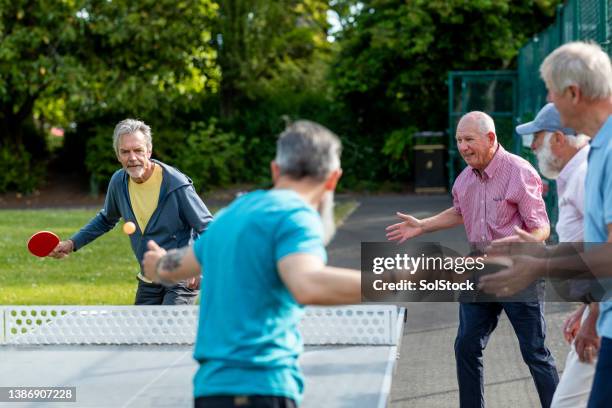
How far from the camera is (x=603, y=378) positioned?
3.89m

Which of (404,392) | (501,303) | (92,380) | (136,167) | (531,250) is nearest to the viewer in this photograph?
(531,250)

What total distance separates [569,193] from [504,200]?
53.4 inches

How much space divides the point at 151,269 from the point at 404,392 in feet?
13.4

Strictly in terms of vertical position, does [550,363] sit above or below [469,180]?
below

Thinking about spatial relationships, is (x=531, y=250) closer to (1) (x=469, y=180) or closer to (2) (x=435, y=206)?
(1) (x=469, y=180)

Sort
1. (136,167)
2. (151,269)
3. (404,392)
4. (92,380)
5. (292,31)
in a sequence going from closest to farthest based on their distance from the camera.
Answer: (151,269), (92,380), (136,167), (404,392), (292,31)

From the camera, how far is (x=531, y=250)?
460 centimetres

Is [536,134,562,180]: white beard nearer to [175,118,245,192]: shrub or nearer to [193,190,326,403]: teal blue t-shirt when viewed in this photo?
[193,190,326,403]: teal blue t-shirt

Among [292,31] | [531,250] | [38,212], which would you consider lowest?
[38,212]

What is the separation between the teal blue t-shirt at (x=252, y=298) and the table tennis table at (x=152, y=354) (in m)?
1.78

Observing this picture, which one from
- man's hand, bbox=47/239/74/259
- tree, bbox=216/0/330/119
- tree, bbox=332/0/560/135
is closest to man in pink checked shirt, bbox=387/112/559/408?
man's hand, bbox=47/239/74/259

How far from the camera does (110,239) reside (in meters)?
19.8

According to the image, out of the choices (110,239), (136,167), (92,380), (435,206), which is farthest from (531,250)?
(435,206)

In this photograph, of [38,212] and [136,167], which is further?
[38,212]
